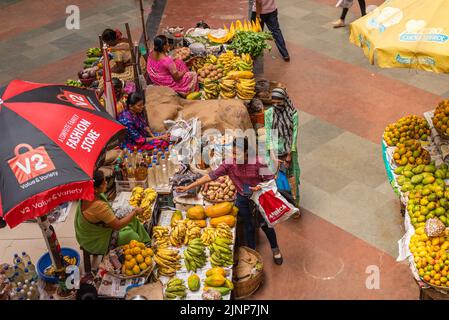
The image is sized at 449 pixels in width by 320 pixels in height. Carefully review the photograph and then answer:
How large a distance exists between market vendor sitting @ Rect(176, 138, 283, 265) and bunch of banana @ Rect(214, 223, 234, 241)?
32 centimetres

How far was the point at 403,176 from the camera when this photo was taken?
21.1ft

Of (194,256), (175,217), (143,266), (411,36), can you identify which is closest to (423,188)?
(411,36)

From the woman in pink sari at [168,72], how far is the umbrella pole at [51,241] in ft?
11.7

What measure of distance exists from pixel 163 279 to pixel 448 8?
13.3 feet

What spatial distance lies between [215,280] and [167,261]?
0.56 meters

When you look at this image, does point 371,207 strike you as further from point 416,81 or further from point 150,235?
point 416,81

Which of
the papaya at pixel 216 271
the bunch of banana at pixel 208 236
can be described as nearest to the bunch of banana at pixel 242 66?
the bunch of banana at pixel 208 236

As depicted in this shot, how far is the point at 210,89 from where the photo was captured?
8.12 m

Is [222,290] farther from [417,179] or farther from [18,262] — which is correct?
[417,179]

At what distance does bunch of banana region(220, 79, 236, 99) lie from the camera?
316 inches

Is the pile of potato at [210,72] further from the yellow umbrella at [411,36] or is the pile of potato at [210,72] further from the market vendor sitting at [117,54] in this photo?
the yellow umbrella at [411,36]

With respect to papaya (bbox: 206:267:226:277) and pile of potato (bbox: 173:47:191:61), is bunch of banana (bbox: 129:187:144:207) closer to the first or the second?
papaya (bbox: 206:267:226:277)

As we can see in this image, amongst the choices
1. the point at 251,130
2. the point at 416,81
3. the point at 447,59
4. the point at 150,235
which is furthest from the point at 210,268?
the point at 416,81

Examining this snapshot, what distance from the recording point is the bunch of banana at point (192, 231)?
5.76 m
